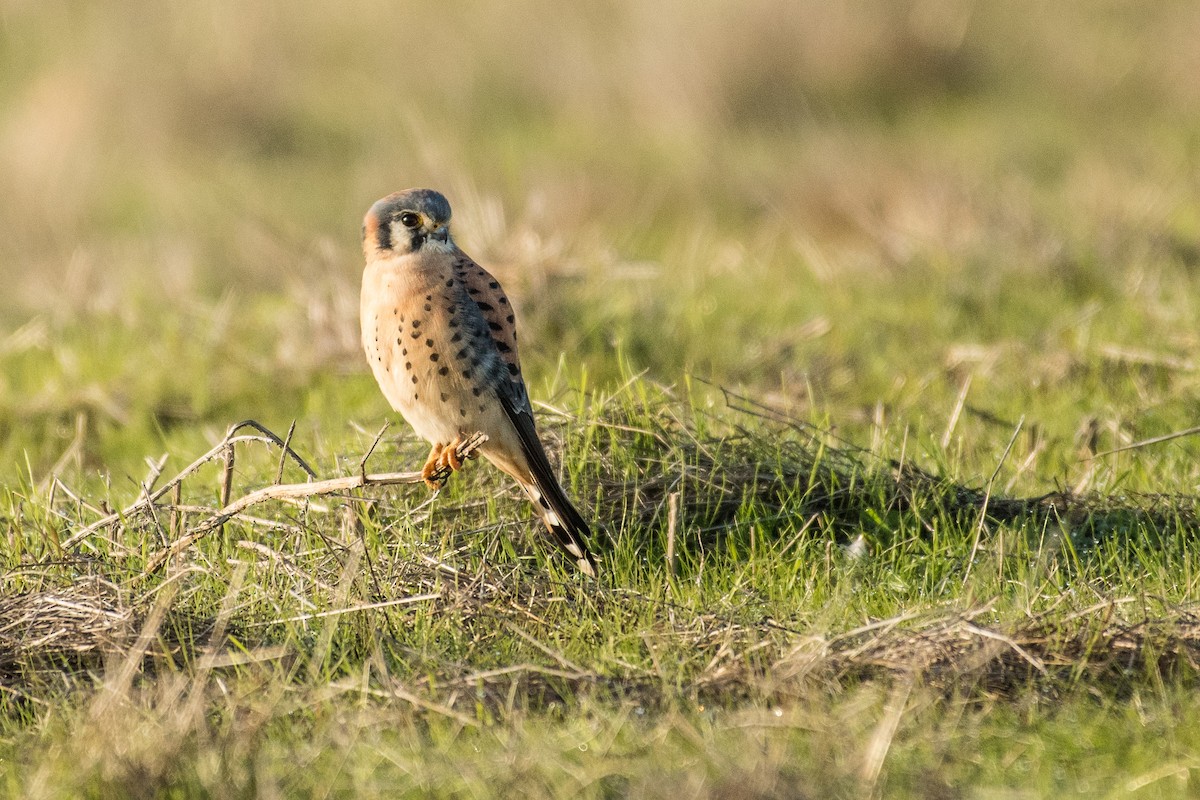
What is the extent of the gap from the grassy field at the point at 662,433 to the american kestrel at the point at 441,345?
23 centimetres

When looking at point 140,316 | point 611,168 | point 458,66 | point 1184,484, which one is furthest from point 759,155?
point 1184,484

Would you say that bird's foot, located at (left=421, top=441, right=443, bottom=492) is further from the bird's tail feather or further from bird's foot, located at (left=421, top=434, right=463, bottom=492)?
the bird's tail feather

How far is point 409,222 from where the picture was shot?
4.65 m

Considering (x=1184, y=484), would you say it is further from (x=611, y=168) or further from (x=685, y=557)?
(x=611, y=168)

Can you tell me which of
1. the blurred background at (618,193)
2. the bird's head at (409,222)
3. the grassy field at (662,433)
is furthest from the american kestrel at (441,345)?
the blurred background at (618,193)

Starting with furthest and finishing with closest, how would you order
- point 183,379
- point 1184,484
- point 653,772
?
point 183,379
point 1184,484
point 653,772

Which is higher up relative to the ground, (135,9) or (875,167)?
(135,9)

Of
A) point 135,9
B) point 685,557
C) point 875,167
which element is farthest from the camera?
point 135,9

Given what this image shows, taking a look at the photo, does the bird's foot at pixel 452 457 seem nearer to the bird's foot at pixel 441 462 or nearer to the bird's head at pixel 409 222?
the bird's foot at pixel 441 462

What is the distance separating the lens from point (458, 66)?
14195 millimetres

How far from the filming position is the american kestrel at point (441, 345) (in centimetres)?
459

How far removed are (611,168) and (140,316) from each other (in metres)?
4.93

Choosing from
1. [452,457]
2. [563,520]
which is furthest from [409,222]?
[563,520]

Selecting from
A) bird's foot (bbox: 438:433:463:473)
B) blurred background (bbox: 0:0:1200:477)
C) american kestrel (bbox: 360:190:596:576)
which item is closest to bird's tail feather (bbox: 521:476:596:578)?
american kestrel (bbox: 360:190:596:576)
